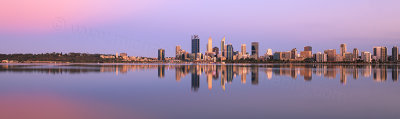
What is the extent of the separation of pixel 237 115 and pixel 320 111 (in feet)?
15.1

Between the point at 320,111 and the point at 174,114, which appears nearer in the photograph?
the point at 174,114

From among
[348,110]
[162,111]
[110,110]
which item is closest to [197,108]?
[162,111]

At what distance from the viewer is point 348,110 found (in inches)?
635

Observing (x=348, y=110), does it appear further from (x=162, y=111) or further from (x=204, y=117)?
(x=162, y=111)

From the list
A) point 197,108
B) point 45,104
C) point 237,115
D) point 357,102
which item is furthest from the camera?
point 357,102

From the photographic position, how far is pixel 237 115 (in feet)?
47.8

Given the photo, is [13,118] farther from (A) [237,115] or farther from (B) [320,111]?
(B) [320,111]

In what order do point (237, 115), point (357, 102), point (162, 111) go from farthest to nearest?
point (357, 102), point (162, 111), point (237, 115)

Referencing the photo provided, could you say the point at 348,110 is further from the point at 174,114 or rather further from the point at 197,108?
the point at 174,114

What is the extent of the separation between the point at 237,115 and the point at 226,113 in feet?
2.25

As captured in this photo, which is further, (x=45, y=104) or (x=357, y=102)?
(x=357, y=102)

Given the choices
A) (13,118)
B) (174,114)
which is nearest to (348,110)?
(174,114)

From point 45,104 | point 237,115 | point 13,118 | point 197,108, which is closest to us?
point 13,118

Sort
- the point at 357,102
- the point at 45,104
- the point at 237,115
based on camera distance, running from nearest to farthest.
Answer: the point at 237,115 < the point at 45,104 < the point at 357,102
